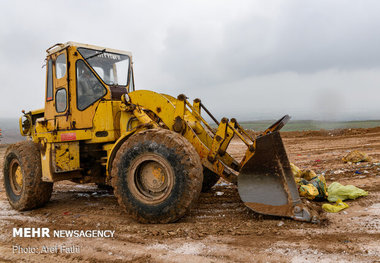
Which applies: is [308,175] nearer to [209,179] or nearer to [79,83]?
[209,179]

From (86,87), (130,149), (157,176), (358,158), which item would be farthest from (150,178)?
(358,158)

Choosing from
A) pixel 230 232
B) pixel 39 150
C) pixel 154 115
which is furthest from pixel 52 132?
pixel 230 232

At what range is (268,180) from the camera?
4.02m

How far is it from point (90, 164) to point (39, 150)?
0.93 meters

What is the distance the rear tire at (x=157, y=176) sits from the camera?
3.85 meters

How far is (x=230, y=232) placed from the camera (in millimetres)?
3682

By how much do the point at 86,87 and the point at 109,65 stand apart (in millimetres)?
702

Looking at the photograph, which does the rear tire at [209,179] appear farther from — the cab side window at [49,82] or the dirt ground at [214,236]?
the cab side window at [49,82]

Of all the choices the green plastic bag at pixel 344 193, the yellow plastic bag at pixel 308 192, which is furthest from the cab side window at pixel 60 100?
the green plastic bag at pixel 344 193

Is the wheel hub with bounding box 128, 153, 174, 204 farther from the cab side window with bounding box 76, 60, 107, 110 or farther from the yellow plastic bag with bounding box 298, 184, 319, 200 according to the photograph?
the yellow plastic bag with bounding box 298, 184, 319, 200

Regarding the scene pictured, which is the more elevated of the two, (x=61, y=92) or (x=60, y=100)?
(x=61, y=92)

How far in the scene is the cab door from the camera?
5449 mm

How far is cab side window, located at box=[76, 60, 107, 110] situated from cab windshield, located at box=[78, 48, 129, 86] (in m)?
0.14

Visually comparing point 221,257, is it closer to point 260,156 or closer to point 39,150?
point 260,156
